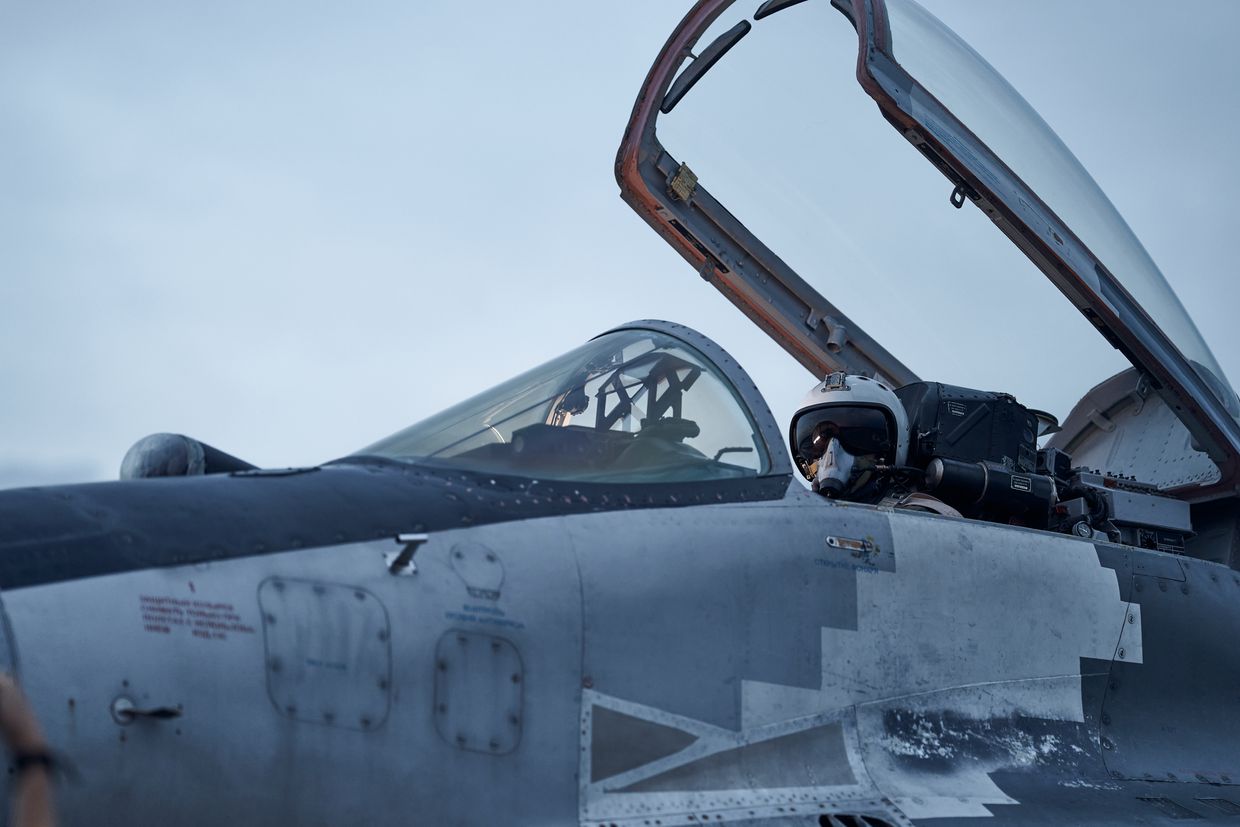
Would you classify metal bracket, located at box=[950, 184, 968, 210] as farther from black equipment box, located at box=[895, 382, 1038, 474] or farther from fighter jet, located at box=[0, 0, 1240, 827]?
black equipment box, located at box=[895, 382, 1038, 474]

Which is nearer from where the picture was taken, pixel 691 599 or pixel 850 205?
pixel 691 599

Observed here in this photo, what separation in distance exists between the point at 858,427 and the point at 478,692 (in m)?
3.05

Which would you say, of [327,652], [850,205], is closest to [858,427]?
[850,205]

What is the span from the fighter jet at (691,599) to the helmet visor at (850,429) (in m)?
0.13

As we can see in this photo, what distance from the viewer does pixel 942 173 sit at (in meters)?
7.06

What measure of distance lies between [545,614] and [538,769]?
47 cm

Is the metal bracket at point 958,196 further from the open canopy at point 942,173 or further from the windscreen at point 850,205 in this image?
the windscreen at point 850,205

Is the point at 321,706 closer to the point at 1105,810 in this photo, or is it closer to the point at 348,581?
the point at 348,581

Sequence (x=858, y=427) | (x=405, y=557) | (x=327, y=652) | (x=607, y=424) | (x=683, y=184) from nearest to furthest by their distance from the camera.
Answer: (x=327, y=652) < (x=405, y=557) < (x=607, y=424) < (x=858, y=427) < (x=683, y=184)

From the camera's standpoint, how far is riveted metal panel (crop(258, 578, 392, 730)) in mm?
3506

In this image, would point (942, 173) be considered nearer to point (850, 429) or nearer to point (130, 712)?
point (850, 429)

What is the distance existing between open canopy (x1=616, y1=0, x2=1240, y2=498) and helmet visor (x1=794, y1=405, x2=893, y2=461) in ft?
4.86

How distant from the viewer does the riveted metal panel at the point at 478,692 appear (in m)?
3.79

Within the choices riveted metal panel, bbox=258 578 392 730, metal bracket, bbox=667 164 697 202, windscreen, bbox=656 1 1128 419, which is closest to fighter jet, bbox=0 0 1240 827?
riveted metal panel, bbox=258 578 392 730
